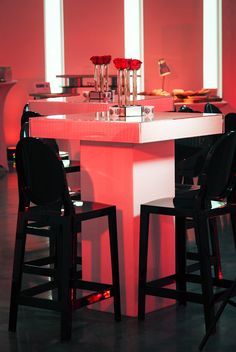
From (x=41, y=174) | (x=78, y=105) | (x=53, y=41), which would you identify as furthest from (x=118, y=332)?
(x=53, y=41)

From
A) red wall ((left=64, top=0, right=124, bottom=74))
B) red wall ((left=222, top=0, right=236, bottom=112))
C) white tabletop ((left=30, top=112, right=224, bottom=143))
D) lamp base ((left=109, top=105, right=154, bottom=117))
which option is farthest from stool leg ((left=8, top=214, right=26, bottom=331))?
red wall ((left=222, top=0, right=236, bottom=112))

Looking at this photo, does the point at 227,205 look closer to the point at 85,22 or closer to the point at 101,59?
the point at 101,59

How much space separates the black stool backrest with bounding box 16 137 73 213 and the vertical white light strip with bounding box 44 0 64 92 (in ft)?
23.2

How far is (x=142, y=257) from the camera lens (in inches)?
150

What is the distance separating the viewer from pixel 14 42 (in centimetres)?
1034

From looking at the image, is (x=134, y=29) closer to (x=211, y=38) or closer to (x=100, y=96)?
(x=211, y=38)

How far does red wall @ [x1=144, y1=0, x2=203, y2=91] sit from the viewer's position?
37.9 ft

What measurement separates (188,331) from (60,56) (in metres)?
7.52

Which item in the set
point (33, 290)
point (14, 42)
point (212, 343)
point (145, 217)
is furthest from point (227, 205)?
point (14, 42)

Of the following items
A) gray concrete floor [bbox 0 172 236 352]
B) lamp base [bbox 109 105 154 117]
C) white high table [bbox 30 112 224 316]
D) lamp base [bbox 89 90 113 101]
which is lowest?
gray concrete floor [bbox 0 172 236 352]

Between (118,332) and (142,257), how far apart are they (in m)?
0.35

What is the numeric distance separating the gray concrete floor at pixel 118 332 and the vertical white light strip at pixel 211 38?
27.9 ft

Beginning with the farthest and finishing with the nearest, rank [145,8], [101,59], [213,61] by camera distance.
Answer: [213,61]
[145,8]
[101,59]

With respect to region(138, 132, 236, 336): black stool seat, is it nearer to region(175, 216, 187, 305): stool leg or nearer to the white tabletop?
region(175, 216, 187, 305): stool leg
